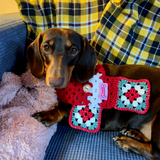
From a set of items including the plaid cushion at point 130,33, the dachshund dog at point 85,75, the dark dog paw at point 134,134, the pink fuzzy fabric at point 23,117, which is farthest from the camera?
the plaid cushion at point 130,33

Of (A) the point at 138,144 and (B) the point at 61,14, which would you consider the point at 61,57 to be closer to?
(B) the point at 61,14

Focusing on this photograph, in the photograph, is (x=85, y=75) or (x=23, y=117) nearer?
(x=23, y=117)

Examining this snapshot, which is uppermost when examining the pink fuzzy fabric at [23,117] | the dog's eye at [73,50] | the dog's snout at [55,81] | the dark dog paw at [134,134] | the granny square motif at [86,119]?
the dog's eye at [73,50]

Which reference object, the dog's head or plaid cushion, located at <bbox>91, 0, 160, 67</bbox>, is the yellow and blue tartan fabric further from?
the dog's head

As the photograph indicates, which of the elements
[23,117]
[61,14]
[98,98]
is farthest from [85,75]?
[61,14]

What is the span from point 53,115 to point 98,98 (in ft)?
1.38

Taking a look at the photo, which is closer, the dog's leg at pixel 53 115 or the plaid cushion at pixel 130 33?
the dog's leg at pixel 53 115

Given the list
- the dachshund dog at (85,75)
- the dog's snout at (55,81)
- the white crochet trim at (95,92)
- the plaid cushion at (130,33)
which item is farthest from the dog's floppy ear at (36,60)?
the plaid cushion at (130,33)

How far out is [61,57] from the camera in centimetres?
Answer: 138

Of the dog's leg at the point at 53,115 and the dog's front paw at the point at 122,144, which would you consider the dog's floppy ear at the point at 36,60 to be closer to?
the dog's leg at the point at 53,115

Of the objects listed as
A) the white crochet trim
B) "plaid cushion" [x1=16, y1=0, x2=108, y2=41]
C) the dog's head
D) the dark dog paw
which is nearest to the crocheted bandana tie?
the white crochet trim

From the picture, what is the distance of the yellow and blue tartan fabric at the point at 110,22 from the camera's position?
1.85m

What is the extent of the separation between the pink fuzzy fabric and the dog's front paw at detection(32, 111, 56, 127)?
0.13ft

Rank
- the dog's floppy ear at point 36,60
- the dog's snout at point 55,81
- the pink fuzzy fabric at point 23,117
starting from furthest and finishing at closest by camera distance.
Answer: the dog's floppy ear at point 36,60, the dog's snout at point 55,81, the pink fuzzy fabric at point 23,117
